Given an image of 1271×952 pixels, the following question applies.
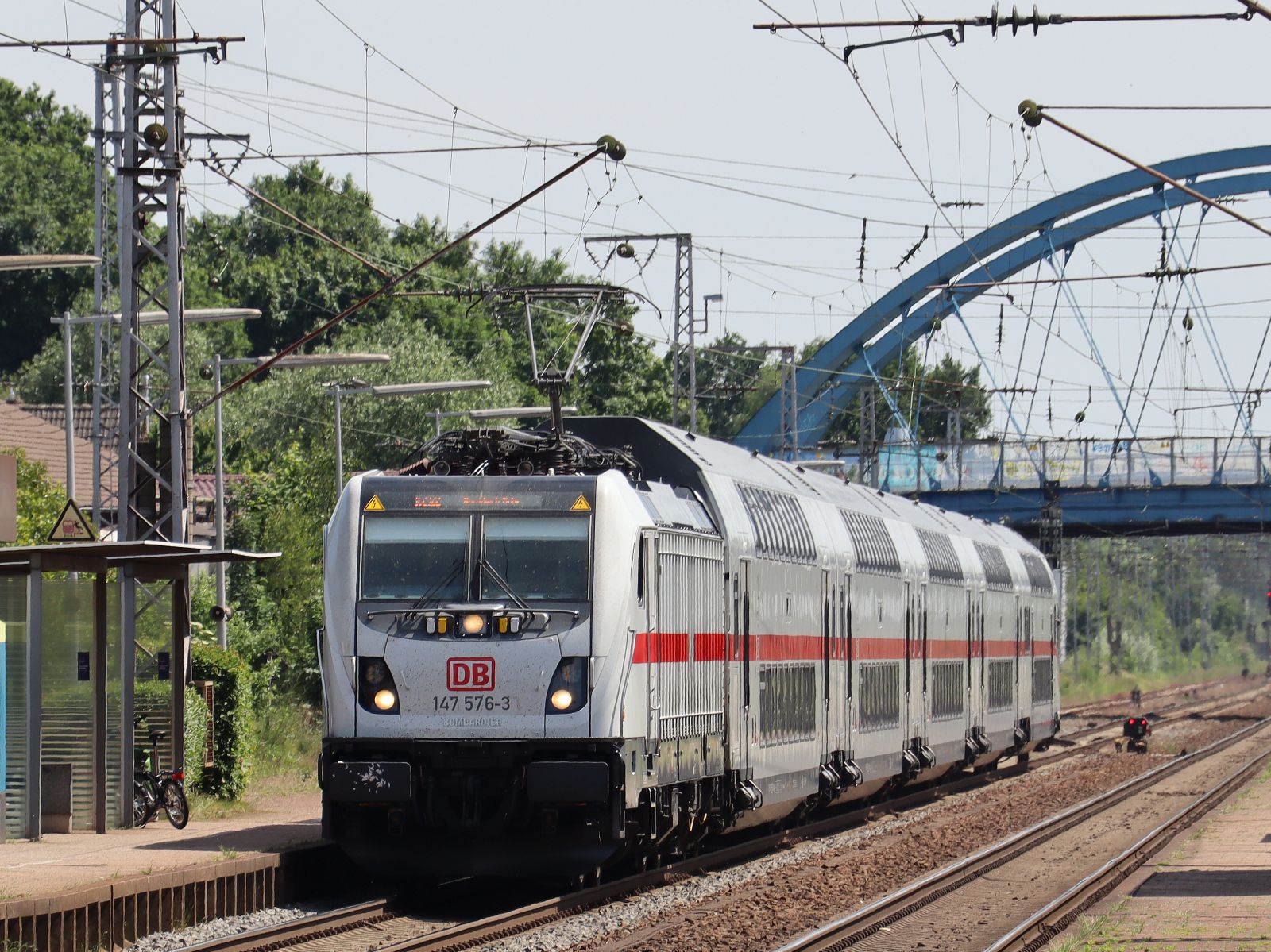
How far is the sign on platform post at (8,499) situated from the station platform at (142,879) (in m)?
3.06

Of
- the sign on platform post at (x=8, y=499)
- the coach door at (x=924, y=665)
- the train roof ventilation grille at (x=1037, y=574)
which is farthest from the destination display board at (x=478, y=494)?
the train roof ventilation grille at (x=1037, y=574)

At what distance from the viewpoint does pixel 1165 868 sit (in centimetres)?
2152

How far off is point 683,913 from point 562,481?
3.46 meters

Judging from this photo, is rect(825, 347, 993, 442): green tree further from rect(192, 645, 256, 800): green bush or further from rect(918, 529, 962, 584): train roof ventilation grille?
rect(192, 645, 256, 800): green bush

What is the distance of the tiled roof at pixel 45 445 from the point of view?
181 feet

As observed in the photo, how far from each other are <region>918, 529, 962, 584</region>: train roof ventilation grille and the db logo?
14.7 meters

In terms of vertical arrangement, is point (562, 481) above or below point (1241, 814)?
above

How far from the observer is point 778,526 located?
22391 mm

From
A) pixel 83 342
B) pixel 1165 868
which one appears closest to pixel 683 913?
pixel 1165 868

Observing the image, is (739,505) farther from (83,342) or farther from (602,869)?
(83,342)

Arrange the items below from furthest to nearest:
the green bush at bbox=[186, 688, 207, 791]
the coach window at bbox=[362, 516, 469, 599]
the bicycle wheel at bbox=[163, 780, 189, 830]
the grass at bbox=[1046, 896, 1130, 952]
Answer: the green bush at bbox=[186, 688, 207, 791], the bicycle wheel at bbox=[163, 780, 189, 830], the coach window at bbox=[362, 516, 469, 599], the grass at bbox=[1046, 896, 1130, 952]

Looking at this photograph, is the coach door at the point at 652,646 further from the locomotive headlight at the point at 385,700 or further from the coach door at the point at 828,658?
the coach door at the point at 828,658

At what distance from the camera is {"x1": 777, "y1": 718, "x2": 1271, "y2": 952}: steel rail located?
15531 mm

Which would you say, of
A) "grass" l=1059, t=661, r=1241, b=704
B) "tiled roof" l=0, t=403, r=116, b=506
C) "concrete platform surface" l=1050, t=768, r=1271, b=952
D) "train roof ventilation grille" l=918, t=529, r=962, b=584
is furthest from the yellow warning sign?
"grass" l=1059, t=661, r=1241, b=704
